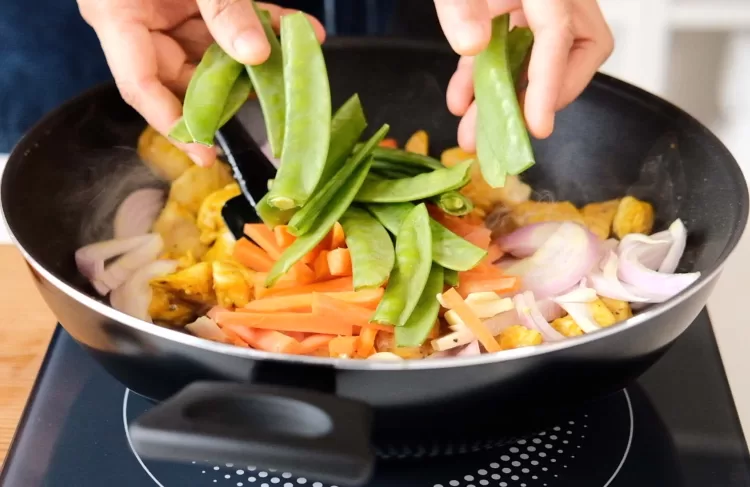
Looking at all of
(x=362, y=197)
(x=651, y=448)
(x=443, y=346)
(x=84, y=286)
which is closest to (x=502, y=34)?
(x=362, y=197)

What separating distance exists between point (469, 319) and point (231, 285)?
12.4 inches

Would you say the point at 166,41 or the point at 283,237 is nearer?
Answer: the point at 283,237

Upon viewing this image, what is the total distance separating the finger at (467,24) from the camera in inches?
31.7

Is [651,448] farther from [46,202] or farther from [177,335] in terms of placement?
[46,202]

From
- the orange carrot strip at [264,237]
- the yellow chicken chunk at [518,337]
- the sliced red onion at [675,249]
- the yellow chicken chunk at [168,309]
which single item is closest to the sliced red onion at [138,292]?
the yellow chicken chunk at [168,309]

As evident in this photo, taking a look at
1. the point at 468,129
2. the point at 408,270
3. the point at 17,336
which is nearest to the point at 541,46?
the point at 468,129

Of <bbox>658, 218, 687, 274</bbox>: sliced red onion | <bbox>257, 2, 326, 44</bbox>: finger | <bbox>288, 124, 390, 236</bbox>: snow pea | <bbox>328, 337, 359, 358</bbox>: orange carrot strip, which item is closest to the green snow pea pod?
<bbox>288, 124, 390, 236</bbox>: snow pea

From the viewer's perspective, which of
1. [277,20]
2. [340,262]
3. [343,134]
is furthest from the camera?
[277,20]

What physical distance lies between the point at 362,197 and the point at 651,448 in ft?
1.51

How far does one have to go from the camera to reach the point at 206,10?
894 millimetres

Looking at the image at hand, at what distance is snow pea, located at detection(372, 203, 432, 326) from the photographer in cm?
83

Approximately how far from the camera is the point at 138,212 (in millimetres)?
1123

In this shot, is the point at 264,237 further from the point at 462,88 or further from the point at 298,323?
the point at 462,88

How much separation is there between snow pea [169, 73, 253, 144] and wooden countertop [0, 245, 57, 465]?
1.17 ft
